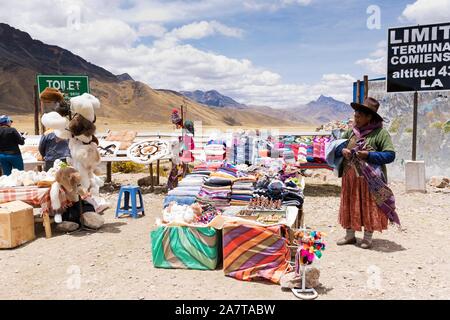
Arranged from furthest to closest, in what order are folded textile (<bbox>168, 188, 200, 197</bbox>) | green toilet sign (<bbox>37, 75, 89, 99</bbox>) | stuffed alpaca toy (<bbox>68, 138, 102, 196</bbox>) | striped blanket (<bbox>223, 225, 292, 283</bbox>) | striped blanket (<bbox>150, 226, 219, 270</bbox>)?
green toilet sign (<bbox>37, 75, 89, 99</bbox>), stuffed alpaca toy (<bbox>68, 138, 102, 196</bbox>), folded textile (<bbox>168, 188, 200, 197</bbox>), striped blanket (<bbox>150, 226, 219, 270</bbox>), striped blanket (<bbox>223, 225, 292, 283</bbox>)

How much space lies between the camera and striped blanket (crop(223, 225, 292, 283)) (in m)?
4.65

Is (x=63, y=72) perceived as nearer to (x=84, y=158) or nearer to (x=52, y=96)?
(x=52, y=96)

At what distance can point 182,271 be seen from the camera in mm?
4996

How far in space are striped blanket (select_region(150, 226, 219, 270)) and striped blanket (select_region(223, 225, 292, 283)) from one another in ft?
0.70

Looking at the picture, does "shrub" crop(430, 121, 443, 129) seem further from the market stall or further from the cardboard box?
the cardboard box

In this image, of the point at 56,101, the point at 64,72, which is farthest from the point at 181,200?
the point at 64,72

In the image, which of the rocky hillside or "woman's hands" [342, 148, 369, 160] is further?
the rocky hillside

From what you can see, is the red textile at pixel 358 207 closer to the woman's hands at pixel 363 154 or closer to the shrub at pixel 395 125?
the woman's hands at pixel 363 154

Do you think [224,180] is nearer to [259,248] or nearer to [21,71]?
[259,248]

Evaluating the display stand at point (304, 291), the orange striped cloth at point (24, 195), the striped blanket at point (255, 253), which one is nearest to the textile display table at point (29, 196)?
the orange striped cloth at point (24, 195)

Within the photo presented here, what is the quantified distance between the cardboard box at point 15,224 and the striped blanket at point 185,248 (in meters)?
2.23

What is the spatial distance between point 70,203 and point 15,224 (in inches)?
34.0

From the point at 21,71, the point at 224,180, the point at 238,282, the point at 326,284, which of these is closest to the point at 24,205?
the point at 224,180

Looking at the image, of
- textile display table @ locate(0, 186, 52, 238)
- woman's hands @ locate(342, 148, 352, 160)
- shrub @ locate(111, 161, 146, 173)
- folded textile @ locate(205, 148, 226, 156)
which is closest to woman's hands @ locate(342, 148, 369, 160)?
woman's hands @ locate(342, 148, 352, 160)
